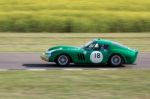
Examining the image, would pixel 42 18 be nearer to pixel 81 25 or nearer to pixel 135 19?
pixel 81 25

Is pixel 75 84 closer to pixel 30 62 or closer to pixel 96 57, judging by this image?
pixel 96 57

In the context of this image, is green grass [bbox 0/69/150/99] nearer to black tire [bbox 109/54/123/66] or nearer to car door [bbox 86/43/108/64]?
car door [bbox 86/43/108/64]

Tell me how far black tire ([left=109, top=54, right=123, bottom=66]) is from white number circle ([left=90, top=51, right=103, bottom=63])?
1.27 ft

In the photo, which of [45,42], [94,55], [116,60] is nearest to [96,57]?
[94,55]

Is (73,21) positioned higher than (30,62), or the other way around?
(73,21)

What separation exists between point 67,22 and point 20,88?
23.8m

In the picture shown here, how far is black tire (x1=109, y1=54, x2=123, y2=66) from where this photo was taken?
1753 centimetres

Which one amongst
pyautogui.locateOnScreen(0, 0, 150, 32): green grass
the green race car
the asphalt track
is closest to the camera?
the asphalt track

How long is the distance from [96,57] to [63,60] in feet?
3.56

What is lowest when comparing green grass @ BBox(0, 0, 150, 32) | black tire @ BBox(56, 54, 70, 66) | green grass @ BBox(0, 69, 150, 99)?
green grass @ BBox(0, 69, 150, 99)

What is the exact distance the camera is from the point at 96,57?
17.4 metres

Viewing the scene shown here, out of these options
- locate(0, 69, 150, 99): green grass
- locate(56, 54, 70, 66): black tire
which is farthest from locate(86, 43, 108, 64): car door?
locate(0, 69, 150, 99): green grass

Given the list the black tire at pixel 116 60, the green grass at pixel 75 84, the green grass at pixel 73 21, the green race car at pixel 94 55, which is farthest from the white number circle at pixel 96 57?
the green grass at pixel 73 21

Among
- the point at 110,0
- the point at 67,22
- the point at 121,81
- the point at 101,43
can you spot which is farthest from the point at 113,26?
the point at 121,81
